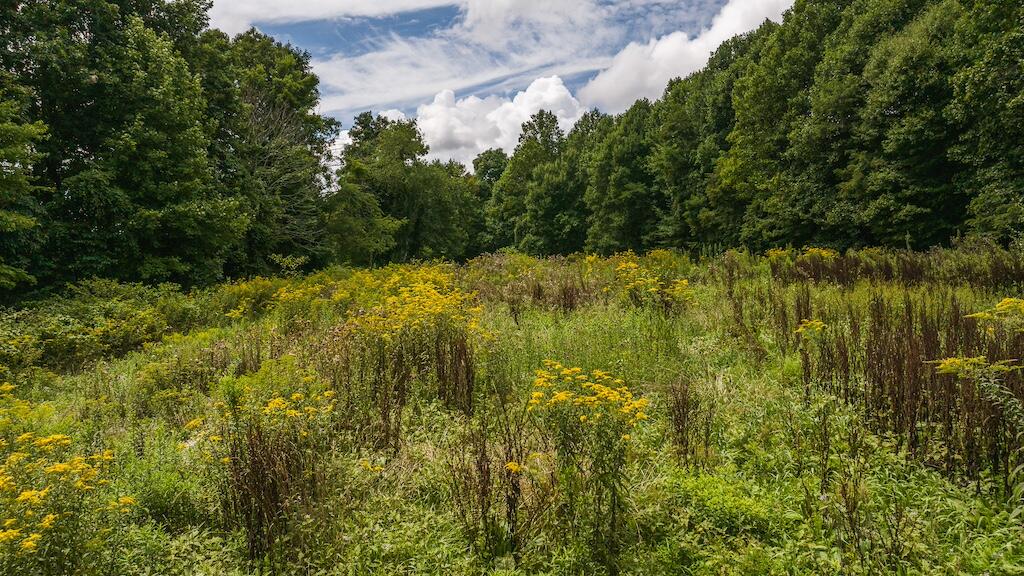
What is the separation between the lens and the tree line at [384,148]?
12625mm

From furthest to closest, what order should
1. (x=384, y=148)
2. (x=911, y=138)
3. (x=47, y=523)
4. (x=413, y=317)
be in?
(x=384, y=148) → (x=911, y=138) → (x=413, y=317) → (x=47, y=523)

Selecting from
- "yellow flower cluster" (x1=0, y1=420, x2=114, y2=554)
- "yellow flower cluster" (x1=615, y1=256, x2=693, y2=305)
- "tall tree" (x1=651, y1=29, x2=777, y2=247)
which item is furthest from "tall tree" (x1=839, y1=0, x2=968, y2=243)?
"yellow flower cluster" (x1=0, y1=420, x2=114, y2=554)

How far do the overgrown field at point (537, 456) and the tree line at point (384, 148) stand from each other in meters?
8.74

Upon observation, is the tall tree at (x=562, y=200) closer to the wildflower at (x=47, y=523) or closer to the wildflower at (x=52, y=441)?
the wildflower at (x=52, y=441)

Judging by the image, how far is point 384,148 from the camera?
1219 inches

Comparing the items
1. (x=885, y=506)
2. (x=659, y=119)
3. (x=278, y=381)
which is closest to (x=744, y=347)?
(x=885, y=506)

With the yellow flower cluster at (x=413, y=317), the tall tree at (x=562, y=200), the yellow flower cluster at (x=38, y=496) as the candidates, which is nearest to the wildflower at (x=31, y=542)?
the yellow flower cluster at (x=38, y=496)

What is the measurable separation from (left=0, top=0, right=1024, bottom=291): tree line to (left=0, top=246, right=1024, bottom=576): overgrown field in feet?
28.7

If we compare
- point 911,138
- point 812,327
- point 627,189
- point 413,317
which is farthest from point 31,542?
point 627,189

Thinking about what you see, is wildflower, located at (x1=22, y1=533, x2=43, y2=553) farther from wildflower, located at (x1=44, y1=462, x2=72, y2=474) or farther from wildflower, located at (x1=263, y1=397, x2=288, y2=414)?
wildflower, located at (x1=263, y1=397, x2=288, y2=414)

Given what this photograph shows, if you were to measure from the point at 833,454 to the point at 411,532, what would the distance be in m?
3.25

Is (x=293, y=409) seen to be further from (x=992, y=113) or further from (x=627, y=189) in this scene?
(x=627, y=189)

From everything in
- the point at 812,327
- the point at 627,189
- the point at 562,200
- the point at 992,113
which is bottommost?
the point at 812,327

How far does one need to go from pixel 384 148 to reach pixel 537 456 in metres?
30.7
